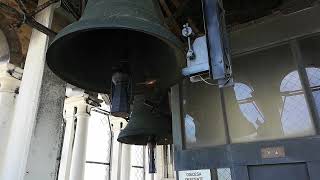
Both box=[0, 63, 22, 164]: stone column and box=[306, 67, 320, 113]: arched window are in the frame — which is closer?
box=[306, 67, 320, 113]: arched window

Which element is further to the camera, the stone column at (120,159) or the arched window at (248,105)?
the stone column at (120,159)

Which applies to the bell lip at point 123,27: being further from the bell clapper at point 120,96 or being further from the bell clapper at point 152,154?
the bell clapper at point 152,154

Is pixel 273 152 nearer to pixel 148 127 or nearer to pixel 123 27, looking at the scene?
pixel 148 127

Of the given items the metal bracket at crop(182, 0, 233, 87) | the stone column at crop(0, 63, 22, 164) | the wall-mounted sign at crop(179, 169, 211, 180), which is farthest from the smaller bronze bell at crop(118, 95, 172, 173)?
the metal bracket at crop(182, 0, 233, 87)

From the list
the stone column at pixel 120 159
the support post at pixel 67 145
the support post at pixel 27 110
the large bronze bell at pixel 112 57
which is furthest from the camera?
the stone column at pixel 120 159

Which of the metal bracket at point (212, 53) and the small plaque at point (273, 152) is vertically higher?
the metal bracket at point (212, 53)

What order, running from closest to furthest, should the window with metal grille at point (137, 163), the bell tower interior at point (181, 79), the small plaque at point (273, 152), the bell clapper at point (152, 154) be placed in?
the bell tower interior at point (181, 79)
the small plaque at point (273, 152)
the bell clapper at point (152, 154)
the window with metal grille at point (137, 163)

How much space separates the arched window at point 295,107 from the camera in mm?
2094

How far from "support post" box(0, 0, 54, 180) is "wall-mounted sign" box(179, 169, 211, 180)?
3.88 ft

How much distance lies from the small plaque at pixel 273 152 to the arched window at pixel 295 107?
133mm

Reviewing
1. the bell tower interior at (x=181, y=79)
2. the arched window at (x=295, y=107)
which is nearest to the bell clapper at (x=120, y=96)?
the bell tower interior at (x=181, y=79)

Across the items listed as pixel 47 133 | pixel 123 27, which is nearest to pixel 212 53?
pixel 123 27

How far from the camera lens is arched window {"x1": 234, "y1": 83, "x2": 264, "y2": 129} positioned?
231 cm

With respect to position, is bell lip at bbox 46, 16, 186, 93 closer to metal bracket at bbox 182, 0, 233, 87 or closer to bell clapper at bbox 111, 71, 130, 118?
metal bracket at bbox 182, 0, 233, 87
